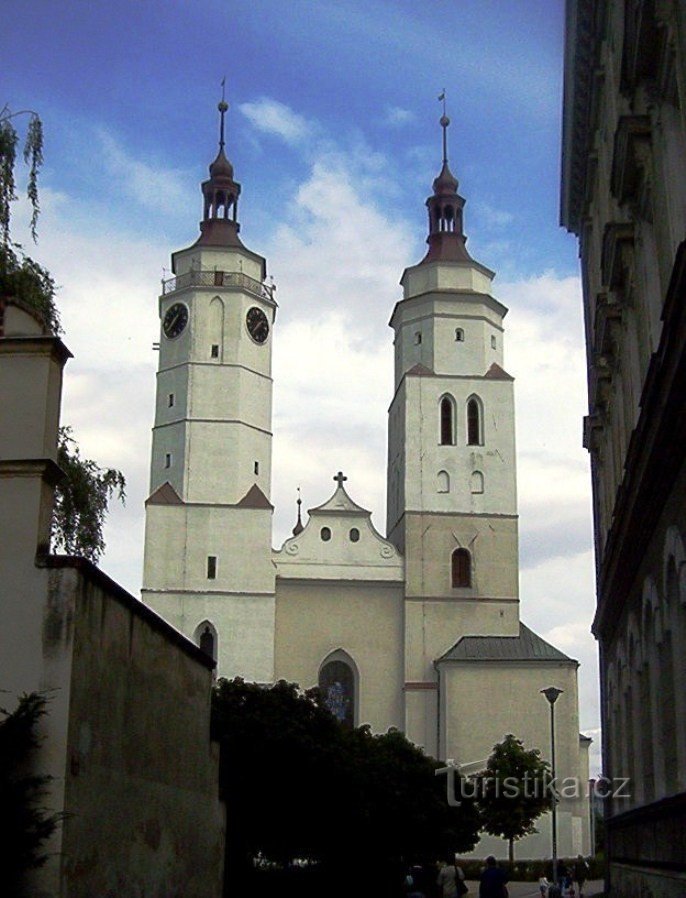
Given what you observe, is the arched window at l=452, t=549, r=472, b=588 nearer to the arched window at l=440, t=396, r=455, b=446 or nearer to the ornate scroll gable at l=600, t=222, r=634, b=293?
the arched window at l=440, t=396, r=455, b=446

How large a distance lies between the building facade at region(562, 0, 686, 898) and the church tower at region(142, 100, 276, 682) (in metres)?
33.6

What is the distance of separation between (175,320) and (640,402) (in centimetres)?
4962

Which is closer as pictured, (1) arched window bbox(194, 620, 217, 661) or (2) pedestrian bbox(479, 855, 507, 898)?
(2) pedestrian bbox(479, 855, 507, 898)

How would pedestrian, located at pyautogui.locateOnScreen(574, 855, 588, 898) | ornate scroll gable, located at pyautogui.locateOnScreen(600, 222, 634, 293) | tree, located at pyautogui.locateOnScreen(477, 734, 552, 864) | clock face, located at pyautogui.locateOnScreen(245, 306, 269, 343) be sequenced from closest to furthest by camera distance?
ornate scroll gable, located at pyautogui.locateOnScreen(600, 222, 634, 293)
pedestrian, located at pyautogui.locateOnScreen(574, 855, 588, 898)
tree, located at pyautogui.locateOnScreen(477, 734, 552, 864)
clock face, located at pyautogui.locateOnScreen(245, 306, 269, 343)

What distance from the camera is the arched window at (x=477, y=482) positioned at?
57.8 m

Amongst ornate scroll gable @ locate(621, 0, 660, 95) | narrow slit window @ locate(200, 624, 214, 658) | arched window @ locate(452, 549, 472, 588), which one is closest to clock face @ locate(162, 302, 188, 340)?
narrow slit window @ locate(200, 624, 214, 658)

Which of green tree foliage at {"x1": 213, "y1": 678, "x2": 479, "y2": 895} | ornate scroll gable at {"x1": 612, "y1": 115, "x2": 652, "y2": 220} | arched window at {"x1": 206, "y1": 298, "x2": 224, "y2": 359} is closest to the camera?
ornate scroll gable at {"x1": 612, "y1": 115, "x2": 652, "y2": 220}

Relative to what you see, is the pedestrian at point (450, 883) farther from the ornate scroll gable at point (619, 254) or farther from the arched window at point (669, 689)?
the ornate scroll gable at point (619, 254)

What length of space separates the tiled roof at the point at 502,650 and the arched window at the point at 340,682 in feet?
13.1

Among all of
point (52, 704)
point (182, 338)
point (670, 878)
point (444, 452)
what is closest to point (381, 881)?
point (670, 878)

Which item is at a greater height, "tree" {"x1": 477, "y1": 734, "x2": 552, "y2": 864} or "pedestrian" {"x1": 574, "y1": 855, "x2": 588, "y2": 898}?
"tree" {"x1": 477, "y1": 734, "x2": 552, "y2": 864}

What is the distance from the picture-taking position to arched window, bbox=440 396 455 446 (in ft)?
194

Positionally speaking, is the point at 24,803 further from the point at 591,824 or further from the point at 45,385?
the point at 591,824

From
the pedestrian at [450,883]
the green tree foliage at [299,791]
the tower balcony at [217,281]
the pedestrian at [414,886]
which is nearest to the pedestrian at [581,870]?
the green tree foliage at [299,791]
